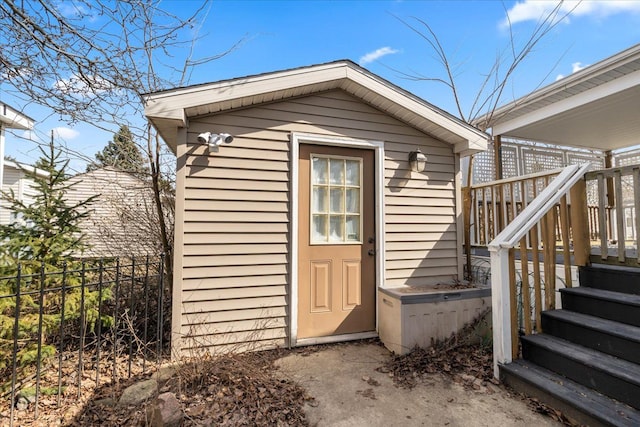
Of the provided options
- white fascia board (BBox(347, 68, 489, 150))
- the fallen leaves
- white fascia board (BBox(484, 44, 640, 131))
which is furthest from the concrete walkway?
white fascia board (BBox(484, 44, 640, 131))

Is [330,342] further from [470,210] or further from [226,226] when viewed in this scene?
[470,210]

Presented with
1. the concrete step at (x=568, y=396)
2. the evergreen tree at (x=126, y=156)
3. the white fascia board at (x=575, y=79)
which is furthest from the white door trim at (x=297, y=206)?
the white fascia board at (x=575, y=79)

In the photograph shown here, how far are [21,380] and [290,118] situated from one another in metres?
3.37

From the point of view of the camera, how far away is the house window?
355 centimetres

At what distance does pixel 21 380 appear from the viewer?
8.24 feet

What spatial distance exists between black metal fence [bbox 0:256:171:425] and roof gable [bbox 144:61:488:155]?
4.80 feet

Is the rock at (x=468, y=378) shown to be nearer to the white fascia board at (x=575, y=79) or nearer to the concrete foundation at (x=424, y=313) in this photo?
the concrete foundation at (x=424, y=313)

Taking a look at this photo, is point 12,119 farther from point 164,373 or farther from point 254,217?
point 164,373

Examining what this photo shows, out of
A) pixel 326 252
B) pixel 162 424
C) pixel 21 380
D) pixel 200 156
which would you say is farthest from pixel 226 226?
pixel 21 380

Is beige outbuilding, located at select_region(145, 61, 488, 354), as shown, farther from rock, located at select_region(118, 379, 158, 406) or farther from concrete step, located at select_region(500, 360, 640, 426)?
concrete step, located at select_region(500, 360, 640, 426)

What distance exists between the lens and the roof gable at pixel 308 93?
2.90 meters

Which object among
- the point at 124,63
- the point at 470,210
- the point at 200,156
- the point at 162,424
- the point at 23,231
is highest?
the point at 124,63

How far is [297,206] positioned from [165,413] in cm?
212

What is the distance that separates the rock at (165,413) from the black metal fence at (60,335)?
0.87m
